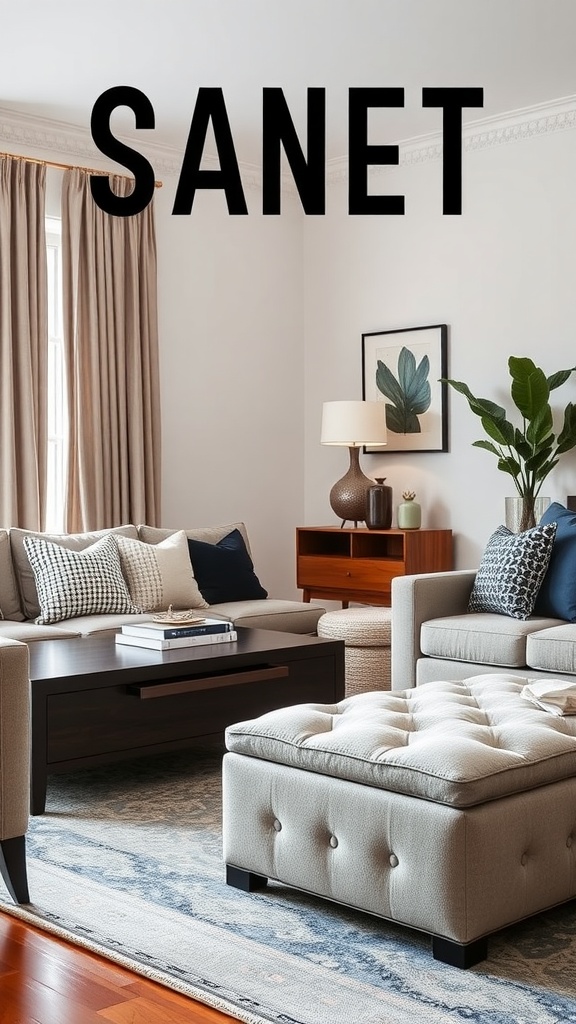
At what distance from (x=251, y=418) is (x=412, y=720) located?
4.13m

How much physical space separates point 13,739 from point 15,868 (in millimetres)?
318

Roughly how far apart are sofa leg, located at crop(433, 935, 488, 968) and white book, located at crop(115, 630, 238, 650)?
1880mm

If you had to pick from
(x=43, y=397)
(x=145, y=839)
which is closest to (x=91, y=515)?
(x=43, y=397)

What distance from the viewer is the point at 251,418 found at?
6.75 metres

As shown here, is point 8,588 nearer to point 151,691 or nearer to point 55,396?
point 151,691

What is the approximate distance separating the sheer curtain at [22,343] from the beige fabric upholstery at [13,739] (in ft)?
9.61

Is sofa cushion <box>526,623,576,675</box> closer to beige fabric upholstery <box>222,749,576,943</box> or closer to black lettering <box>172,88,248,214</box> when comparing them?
beige fabric upholstery <box>222,749,576,943</box>

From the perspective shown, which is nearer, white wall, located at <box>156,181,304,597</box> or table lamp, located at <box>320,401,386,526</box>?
table lamp, located at <box>320,401,386,526</box>

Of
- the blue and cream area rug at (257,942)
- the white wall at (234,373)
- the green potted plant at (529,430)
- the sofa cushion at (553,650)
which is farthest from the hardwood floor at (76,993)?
the white wall at (234,373)

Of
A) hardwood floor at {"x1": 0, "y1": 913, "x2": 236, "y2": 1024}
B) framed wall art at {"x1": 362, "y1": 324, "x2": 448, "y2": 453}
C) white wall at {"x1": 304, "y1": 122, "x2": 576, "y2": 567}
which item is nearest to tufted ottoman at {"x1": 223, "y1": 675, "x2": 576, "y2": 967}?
hardwood floor at {"x1": 0, "y1": 913, "x2": 236, "y2": 1024}

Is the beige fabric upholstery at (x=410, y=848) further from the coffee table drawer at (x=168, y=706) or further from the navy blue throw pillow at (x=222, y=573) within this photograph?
the navy blue throw pillow at (x=222, y=573)

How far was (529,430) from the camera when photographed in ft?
17.7

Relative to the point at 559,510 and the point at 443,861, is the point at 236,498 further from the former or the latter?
the point at 443,861

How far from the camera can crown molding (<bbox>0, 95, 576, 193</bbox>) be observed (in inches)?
220
